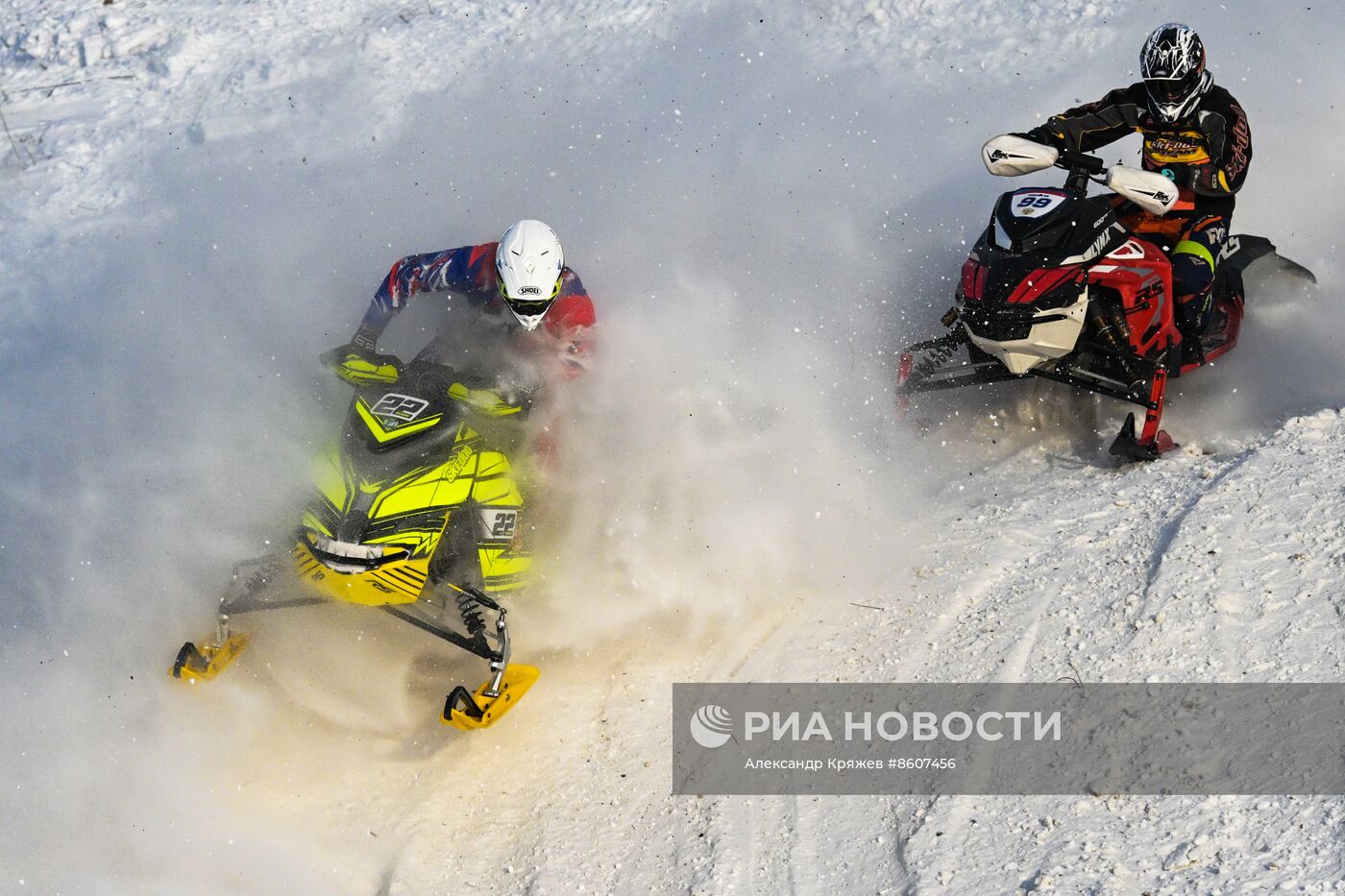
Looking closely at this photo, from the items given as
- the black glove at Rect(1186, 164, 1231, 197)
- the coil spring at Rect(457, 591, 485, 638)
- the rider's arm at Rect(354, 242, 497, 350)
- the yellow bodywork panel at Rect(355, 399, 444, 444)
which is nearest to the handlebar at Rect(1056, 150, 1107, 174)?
the black glove at Rect(1186, 164, 1231, 197)

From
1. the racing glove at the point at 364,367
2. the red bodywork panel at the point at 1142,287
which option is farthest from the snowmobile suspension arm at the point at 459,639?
the red bodywork panel at the point at 1142,287

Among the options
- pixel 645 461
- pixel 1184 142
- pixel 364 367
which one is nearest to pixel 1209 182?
pixel 1184 142

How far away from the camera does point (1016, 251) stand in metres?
6.73

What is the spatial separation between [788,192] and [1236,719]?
5819 millimetres

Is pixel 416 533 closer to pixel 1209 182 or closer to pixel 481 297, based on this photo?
pixel 481 297

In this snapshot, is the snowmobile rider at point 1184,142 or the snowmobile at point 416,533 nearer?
the snowmobile at point 416,533

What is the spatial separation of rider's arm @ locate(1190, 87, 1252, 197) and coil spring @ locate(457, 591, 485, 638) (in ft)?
15.4

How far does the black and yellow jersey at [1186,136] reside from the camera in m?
7.19

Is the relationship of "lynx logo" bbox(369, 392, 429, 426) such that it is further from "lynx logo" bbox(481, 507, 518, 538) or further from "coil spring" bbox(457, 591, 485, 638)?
"coil spring" bbox(457, 591, 485, 638)

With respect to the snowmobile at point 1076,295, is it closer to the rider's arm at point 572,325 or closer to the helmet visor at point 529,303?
the rider's arm at point 572,325

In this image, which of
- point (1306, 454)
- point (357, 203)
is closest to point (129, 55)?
point (357, 203)

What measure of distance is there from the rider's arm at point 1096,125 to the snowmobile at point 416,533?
12.2 feet

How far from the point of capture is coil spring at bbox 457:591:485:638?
19.8 ft

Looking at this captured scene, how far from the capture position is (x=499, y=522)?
6102 millimetres
